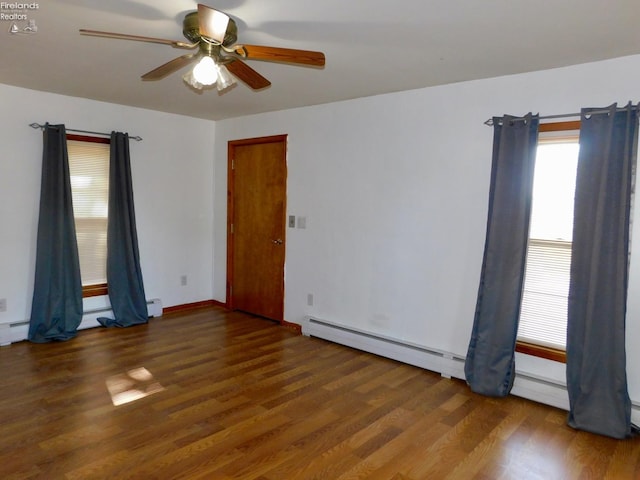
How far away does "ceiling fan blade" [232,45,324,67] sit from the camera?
2182 mm

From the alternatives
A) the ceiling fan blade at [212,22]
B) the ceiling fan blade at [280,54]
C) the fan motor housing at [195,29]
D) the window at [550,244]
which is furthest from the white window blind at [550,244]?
the ceiling fan blade at [212,22]

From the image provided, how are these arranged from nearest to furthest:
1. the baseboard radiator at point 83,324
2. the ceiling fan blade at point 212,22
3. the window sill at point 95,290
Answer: the ceiling fan blade at point 212,22
the baseboard radiator at point 83,324
the window sill at point 95,290

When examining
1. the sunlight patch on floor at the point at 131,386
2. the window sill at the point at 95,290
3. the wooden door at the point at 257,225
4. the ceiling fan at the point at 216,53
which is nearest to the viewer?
the ceiling fan at the point at 216,53

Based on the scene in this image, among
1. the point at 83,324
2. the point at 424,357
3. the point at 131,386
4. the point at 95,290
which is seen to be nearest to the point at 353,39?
the point at 424,357

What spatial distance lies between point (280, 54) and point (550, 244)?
2.31 m

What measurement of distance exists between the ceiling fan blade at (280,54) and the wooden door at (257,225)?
2522 mm

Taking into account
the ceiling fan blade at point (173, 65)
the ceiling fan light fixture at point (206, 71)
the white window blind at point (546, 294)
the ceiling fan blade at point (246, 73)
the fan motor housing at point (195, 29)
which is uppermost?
the fan motor housing at point (195, 29)

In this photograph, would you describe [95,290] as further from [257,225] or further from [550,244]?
[550,244]

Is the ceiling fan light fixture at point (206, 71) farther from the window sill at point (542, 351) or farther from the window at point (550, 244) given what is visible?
the window sill at point (542, 351)

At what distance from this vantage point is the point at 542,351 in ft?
10.4

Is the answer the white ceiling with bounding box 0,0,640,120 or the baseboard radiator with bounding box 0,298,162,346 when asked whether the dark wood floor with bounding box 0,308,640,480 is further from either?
the white ceiling with bounding box 0,0,640,120

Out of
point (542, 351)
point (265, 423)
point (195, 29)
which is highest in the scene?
point (195, 29)

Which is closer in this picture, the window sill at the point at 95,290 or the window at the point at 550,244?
the window at the point at 550,244

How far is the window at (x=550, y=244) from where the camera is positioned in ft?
10.1
